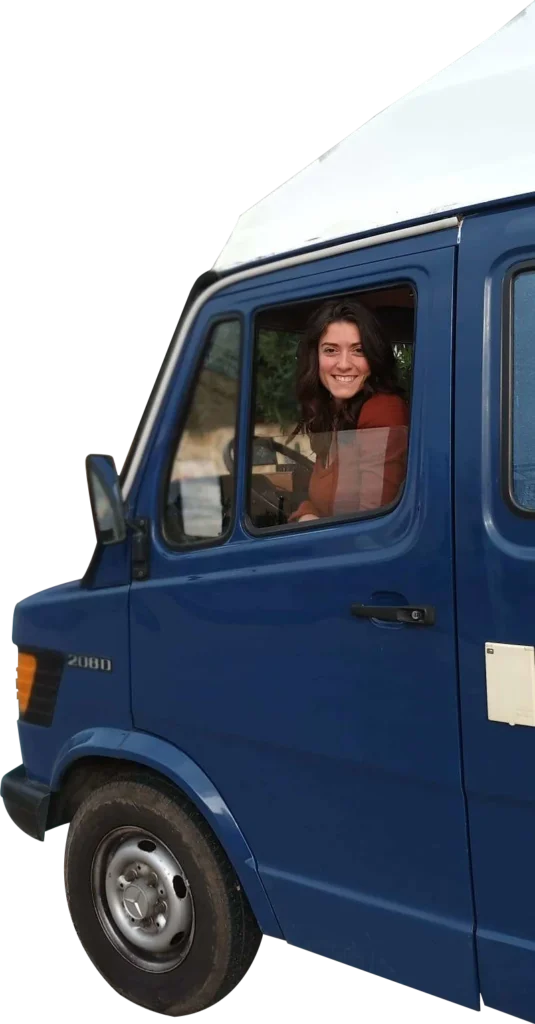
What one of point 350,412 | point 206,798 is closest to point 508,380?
point 350,412

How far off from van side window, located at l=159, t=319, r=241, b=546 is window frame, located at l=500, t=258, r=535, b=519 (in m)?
0.92

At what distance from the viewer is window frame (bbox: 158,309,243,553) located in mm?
2891

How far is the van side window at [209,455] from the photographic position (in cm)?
292

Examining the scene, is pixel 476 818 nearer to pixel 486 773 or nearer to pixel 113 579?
pixel 486 773

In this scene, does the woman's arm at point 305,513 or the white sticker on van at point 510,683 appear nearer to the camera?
the white sticker on van at point 510,683

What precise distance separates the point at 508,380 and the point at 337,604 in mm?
754

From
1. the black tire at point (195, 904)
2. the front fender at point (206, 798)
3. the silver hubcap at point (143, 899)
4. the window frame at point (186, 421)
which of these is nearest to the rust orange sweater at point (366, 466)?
the window frame at point (186, 421)

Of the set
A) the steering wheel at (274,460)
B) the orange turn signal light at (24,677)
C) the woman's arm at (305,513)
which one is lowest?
the orange turn signal light at (24,677)

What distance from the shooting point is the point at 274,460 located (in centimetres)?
286

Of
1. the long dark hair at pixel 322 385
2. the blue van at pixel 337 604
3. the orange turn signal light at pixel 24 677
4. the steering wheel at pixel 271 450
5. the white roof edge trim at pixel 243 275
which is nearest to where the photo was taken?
the blue van at pixel 337 604

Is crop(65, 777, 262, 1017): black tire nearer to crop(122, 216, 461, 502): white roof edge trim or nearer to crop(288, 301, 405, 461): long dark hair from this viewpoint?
crop(122, 216, 461, 502): white roof edge trim

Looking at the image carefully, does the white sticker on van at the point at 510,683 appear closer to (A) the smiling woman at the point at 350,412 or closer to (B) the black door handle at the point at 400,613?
(B) the black door handle at the point at 400,613

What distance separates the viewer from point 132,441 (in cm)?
323

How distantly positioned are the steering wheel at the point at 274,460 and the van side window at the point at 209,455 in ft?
0.25
